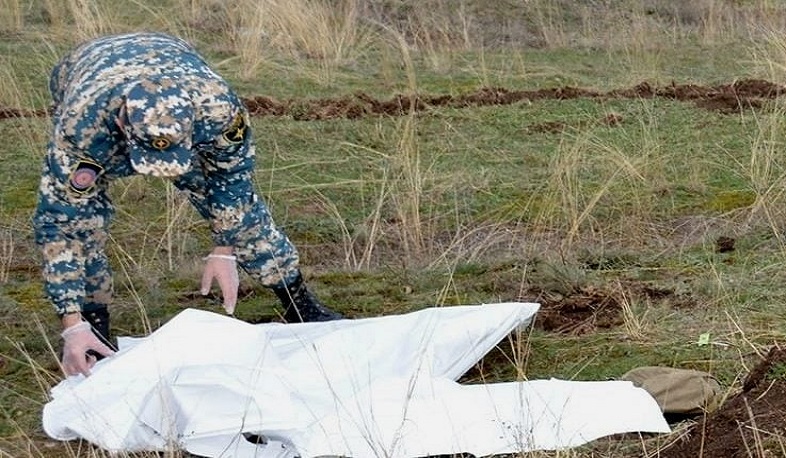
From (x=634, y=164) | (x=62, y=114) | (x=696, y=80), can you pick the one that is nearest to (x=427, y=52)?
(x=696, y=80)

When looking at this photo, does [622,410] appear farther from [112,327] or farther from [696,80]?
[696,80]

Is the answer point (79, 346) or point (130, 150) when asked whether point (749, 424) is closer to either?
point (130, 150)

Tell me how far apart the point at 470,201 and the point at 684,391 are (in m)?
2.79

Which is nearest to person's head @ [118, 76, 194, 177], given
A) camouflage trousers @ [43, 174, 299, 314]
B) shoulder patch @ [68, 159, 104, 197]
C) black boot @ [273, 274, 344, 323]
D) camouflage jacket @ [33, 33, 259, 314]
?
camouflage jacket @ [33, 33, 259, 314]

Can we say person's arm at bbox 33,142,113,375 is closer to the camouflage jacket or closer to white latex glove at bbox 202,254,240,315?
the camouflage jacket

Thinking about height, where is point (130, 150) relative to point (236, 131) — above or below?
above

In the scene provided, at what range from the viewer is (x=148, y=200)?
638 cm

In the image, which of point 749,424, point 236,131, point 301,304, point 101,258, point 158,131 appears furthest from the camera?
point 301,304

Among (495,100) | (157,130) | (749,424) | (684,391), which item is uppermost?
(157,130)

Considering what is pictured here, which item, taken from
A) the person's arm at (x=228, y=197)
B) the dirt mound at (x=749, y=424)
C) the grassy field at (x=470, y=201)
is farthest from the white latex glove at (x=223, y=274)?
the dirt mound at (x=749, y=424)

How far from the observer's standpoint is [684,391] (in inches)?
144

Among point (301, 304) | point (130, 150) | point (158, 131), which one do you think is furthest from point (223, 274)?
point (158, 131)

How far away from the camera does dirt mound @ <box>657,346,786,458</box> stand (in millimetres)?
3074

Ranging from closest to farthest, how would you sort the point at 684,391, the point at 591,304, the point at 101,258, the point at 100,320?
the point at 684,391 → the point at 101,258 → the point at 100,320 → the point at 591,304
